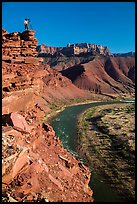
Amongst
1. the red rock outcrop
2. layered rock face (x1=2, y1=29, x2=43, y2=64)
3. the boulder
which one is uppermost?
the red rock outcrop

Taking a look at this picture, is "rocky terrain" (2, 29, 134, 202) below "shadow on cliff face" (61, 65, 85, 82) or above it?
below

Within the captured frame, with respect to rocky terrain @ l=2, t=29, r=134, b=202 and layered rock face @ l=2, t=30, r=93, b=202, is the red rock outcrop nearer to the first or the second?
rocky terrain @ l=2, t=29, r=134, b=202

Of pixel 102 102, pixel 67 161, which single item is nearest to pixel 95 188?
pixel 67 161

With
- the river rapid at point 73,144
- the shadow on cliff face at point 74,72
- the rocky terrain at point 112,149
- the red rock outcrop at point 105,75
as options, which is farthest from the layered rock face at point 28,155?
the shadow on cliff face at point 74,72

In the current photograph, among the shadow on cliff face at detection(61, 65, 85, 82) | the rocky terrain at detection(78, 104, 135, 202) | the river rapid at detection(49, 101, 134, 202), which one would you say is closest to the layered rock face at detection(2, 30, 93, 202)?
the river rapid at detection(49, 101, 134, 202)

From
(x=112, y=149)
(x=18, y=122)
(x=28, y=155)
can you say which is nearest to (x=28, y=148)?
(x=28, y=155)

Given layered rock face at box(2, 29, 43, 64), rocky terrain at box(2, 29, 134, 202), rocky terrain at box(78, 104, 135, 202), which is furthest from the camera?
layered rock face at box(2, 29, 43, 64)

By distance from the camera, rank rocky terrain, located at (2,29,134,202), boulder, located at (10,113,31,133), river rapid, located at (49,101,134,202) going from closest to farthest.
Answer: rocky terrain, located at (2,29,134,202), boulder, located at (10,113,31,133), river rapid, located at (49,101,134,202)

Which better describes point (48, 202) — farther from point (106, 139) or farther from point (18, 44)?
point (106, 139)

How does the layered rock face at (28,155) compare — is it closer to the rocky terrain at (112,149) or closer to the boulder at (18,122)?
the boulder at (18,122)
